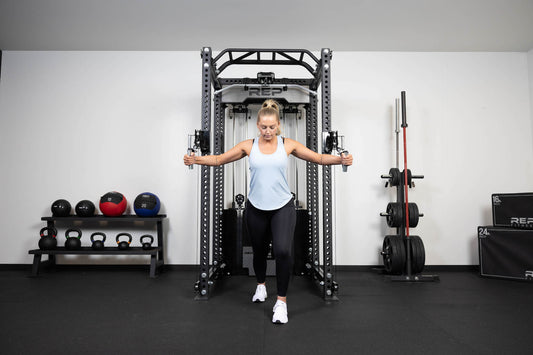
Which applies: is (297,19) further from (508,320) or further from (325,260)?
(508,320)

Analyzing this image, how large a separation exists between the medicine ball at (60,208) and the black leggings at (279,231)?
7.53 feet

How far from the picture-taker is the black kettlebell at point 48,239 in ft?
10.9

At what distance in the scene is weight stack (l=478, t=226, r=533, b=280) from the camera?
120 inches

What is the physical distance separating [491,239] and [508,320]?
137cm

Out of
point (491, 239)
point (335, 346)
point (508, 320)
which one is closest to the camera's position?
point (335, 346)

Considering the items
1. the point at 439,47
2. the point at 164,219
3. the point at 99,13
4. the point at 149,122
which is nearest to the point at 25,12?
the point at 99,13

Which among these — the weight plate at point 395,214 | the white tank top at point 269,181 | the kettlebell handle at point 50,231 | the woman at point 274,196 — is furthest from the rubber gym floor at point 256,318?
the white tank top at point 269,181

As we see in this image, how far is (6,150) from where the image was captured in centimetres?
370

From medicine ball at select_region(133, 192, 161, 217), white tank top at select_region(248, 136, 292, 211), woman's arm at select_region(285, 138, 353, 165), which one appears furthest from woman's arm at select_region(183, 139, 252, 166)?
medicine ball at select_region(133, 192, 161, 217)

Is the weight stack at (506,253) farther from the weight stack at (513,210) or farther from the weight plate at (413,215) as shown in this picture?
the weight plate at (413,215)

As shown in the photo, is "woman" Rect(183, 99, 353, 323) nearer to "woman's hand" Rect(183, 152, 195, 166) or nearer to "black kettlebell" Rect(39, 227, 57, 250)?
"woman's hand" Rect(183, 152, 195, 166)

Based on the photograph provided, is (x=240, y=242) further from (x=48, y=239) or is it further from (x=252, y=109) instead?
(x=48, y=239)

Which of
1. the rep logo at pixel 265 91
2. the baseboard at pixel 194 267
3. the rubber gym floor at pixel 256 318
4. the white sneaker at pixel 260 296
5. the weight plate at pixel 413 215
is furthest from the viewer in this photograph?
the baseboard at pixel 194 267

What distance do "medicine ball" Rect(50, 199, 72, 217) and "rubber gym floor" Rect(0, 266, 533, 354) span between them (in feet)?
2.08
